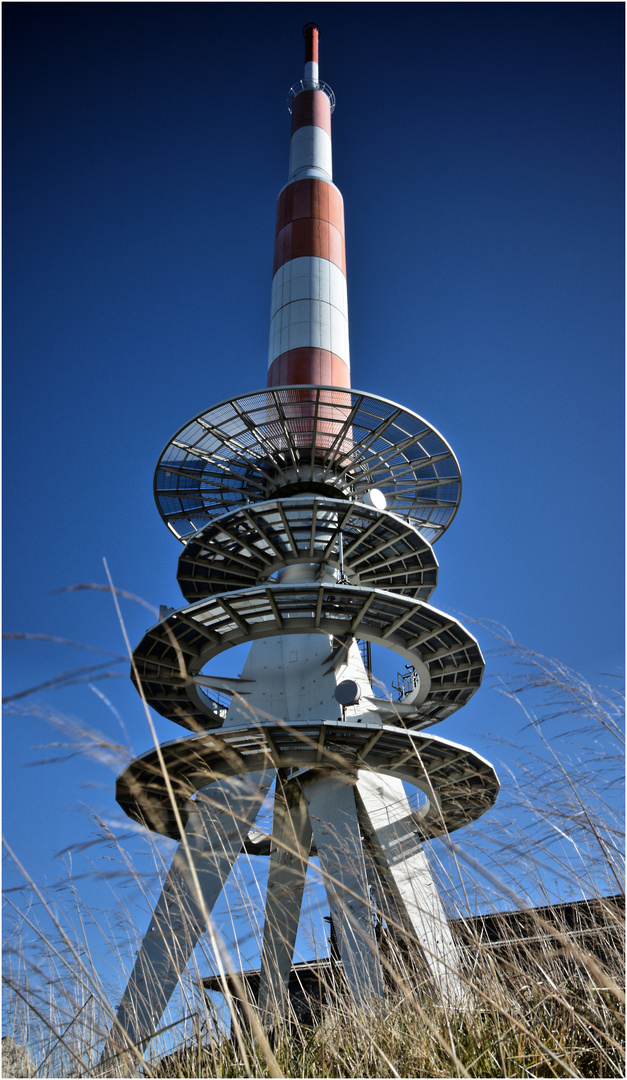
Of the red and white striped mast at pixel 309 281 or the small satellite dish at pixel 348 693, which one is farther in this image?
the red and white striped mast at pixel 309 281

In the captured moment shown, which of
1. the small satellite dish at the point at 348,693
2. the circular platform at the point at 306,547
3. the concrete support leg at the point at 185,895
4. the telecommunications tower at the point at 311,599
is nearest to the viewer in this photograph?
the concrete support leg at the point at 185,895

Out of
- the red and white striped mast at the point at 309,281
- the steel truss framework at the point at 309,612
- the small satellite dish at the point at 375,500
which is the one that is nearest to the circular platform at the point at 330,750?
the steel truss framework at the point at 309,612

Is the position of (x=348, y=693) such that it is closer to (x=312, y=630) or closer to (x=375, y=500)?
(x=312, y=630)

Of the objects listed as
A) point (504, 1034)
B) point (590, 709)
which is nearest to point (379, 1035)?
point (504, 1034)

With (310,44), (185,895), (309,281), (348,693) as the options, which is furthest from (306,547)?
(310,44)

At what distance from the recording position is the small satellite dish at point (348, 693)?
45.8 ft

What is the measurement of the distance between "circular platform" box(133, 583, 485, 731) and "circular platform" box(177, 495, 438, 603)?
1.53m

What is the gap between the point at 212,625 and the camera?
647 inches

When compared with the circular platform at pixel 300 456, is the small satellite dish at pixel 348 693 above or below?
below

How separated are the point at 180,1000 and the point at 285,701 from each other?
1260cm

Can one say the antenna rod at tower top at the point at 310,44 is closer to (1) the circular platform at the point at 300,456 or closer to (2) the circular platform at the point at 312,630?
(1) the circular platform at the point at 300,456

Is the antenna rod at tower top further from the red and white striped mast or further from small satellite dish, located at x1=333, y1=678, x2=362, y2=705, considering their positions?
small satellite dish, located at x1=333, y1=678, x2=362, y2=705

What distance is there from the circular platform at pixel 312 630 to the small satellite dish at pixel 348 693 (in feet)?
5.23

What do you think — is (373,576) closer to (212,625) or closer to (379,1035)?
(212,625)
